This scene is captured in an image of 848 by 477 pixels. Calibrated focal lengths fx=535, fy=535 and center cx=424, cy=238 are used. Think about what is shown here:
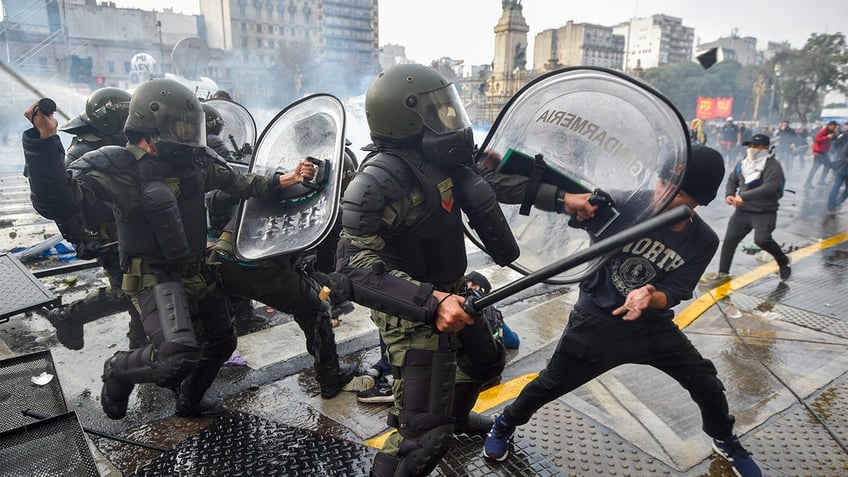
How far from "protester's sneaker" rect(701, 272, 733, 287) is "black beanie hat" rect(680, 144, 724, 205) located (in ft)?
13.1

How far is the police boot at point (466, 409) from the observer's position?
266cm

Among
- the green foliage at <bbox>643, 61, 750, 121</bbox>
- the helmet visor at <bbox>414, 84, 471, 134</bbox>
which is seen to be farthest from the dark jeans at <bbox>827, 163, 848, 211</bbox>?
the green foliage at <bbox>643, 61, 750, 121</bbox>

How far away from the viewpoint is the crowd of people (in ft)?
7.43

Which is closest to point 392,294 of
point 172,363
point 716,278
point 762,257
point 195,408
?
point 172,363

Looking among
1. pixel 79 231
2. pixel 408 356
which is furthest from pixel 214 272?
pixel 408 356

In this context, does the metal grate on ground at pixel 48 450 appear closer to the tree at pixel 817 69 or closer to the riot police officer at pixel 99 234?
the riot police officer at pixel 99 234

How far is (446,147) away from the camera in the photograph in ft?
7.63

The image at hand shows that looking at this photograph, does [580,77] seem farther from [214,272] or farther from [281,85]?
[281,85]

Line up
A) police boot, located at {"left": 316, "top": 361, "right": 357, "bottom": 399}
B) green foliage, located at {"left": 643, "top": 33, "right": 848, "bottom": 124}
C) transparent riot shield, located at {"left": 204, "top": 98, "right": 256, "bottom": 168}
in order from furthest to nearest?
green foliage, located at {"left": 643, "top": 33, "right": 848, "bottom": 124} < transparent riot shield, located at {"left": 204, "top": 98, "right": 256, "bottom": 168} < police boot, located at {"left": 316, "top": 361, "right": 357, "bottom": 399}

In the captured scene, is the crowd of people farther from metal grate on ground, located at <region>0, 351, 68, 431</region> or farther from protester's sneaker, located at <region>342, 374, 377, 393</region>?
metal grate on ground, located at <region>0, 351, 68, 431</region>

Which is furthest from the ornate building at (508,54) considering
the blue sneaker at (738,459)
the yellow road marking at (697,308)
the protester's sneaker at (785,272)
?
the blue sneaker at (738,459)

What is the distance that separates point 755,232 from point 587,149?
14.8ft

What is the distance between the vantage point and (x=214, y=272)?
3475 mm

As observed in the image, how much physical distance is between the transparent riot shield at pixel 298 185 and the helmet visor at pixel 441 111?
0.71 metres
